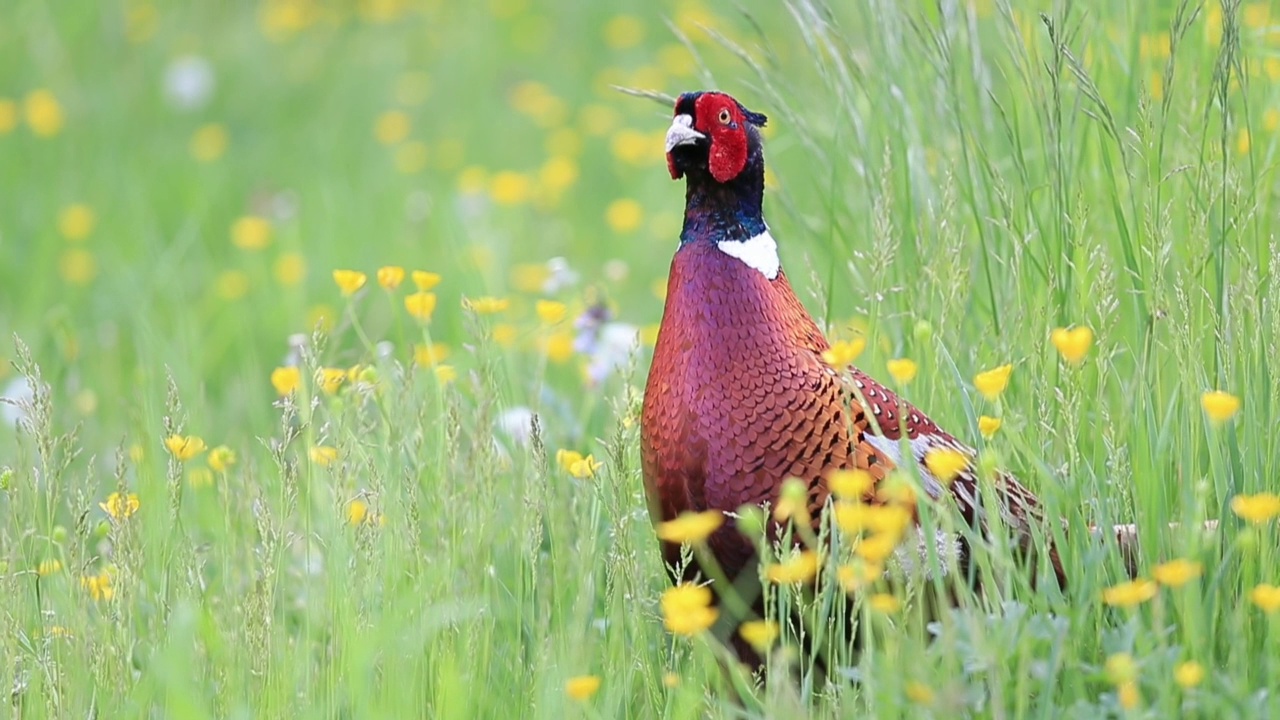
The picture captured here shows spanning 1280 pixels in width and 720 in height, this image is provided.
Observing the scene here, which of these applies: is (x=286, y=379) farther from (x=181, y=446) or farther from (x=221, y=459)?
(x=181, y=446)

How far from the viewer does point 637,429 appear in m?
2.80

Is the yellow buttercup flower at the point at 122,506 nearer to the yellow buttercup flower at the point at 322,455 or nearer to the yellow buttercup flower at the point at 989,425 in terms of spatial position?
the yellow buttercup flower at the point at 322,455

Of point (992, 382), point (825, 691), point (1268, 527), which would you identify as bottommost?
point (825, 691)

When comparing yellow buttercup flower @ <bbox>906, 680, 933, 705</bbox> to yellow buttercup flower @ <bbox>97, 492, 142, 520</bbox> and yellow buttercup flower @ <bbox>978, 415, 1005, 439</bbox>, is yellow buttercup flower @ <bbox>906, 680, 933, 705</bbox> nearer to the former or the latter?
yellow buttercup flower @ <bbox>978, 415, 1005, 439</bbox>

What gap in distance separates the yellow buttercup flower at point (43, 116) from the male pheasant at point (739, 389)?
4.05m

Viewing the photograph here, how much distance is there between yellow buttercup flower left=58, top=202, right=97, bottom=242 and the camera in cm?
518

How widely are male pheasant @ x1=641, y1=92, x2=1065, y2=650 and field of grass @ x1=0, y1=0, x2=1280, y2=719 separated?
10cm

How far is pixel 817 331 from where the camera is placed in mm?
2557

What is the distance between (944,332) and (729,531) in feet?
2.24

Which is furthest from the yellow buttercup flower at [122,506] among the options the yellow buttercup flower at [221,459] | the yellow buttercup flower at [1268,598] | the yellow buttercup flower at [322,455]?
the yellow buttercup flower at [1268,598]

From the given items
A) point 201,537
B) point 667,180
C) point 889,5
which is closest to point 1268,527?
point 889,5

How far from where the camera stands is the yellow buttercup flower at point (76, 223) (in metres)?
5.18

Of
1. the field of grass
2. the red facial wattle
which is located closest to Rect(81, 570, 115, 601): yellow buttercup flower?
the field of grass

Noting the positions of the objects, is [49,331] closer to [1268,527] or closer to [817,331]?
[817,331]
